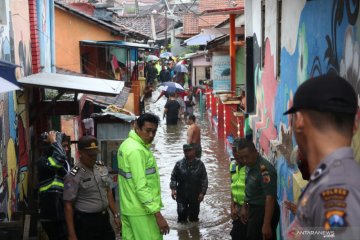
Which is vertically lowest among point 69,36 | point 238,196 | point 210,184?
point 210,184

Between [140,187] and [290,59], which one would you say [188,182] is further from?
[140,187]

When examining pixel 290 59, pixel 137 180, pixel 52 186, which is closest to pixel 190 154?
pixel 290 59

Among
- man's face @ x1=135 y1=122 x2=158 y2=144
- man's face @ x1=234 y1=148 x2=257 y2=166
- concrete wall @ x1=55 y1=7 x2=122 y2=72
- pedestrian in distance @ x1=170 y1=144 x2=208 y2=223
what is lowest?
pedestrian in distance @ x1=170 y1=144 x2=208 y2=223

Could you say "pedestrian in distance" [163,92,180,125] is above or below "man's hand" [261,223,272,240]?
above

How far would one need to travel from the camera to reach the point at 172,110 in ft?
78.3

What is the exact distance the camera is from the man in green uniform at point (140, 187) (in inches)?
223

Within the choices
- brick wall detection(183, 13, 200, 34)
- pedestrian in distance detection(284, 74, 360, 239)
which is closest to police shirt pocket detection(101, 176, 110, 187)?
pedestrian in distance detection(284, 74, 360, 239)

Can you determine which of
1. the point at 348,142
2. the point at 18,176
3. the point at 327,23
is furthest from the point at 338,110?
the point at 18,176

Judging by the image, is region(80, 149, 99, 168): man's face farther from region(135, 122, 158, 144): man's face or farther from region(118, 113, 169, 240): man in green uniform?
region(135, 122, 158, 144): man's face

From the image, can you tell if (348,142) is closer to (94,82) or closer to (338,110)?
(338,110)

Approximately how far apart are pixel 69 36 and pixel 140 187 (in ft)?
44.5

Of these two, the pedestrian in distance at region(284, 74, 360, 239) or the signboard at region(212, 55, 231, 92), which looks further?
the signboard at region(212, 55, 231, 92)

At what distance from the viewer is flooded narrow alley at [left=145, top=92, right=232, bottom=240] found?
10.1 m

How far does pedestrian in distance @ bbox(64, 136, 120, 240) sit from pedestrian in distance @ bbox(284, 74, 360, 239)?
4.03m
